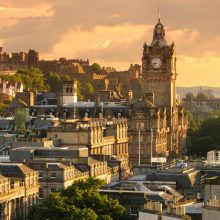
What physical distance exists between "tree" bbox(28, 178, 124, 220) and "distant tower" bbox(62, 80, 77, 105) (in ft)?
327

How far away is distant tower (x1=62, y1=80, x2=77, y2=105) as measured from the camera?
177250 millimetres

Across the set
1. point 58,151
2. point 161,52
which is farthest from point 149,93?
point 58,151

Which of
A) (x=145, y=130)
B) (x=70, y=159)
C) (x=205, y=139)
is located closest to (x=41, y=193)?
(x=70, y=159)

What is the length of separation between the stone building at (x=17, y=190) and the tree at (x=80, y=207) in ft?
23.9

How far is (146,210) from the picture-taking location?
48.2 m

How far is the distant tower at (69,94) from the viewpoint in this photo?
582 feet

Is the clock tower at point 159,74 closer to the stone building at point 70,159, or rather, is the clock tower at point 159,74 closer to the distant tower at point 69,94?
the distant tower at point 69,94

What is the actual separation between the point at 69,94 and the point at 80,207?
106 m

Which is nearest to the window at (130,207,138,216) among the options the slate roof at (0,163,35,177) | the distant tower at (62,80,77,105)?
the slate roof at (0,163,35,177)

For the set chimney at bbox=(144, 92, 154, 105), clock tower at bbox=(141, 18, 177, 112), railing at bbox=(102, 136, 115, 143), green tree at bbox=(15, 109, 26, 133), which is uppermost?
clock tower at bbox=(141, 18, 177, 112)

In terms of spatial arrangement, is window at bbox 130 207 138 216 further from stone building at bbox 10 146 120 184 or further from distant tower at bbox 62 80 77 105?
distant tower at bbox 62 80 77 105

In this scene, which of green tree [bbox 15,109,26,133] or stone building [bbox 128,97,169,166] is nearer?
green tree [bbox 15,109,26,133]

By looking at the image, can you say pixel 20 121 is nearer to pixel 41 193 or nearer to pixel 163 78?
pixel 163 78

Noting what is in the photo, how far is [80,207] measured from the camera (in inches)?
2953
